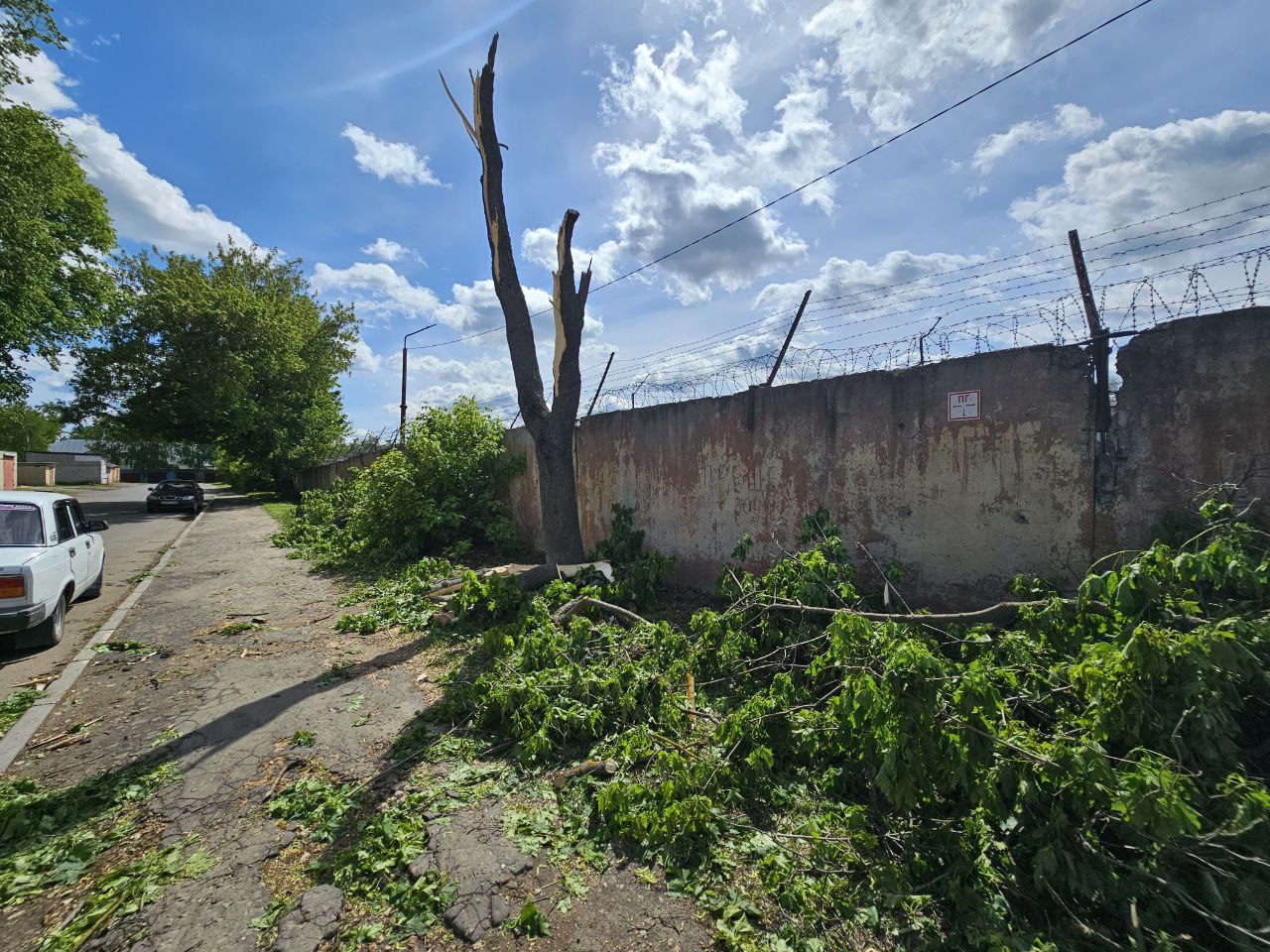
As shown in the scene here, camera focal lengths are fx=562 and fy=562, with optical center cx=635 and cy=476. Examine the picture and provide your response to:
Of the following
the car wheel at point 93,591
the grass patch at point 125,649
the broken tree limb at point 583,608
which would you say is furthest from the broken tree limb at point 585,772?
the car wheel at point 93,591

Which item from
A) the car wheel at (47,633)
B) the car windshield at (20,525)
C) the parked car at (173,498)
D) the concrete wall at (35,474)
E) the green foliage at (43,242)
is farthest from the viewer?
the concrete wall at (35,474)

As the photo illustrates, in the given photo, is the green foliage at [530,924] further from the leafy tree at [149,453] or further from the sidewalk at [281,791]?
the leafy tree at [149,453]

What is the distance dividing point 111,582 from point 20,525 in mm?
4269

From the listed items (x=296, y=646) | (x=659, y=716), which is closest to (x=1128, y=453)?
(x=659, y=716)

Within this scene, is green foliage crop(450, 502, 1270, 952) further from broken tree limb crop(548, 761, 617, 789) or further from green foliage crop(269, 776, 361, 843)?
green foliage crop(269, 776, 361, 843)

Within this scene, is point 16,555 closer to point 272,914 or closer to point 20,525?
point 20,525

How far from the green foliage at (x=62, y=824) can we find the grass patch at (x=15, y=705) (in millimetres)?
1185

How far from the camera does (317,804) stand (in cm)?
327

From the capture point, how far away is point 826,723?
3.34 meters

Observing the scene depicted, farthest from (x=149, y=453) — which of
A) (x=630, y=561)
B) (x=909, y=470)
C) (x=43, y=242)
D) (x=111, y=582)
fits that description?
(x=909, y=470)

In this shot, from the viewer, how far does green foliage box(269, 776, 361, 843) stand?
307cm

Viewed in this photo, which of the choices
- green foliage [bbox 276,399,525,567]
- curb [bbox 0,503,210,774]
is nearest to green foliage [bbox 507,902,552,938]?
curb [bbox 0,503,210,774]

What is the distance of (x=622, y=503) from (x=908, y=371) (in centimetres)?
448

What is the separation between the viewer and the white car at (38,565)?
533 centimetres
